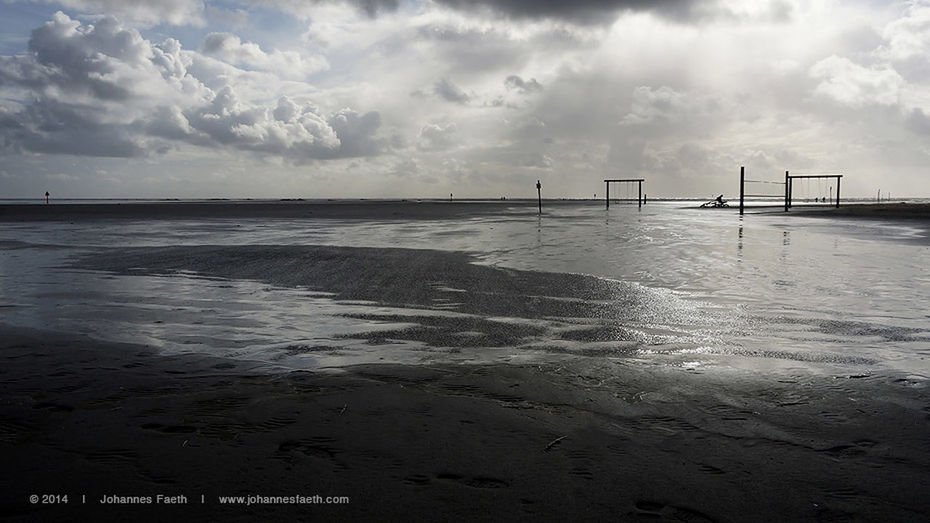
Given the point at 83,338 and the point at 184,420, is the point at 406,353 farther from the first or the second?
the point at 83,338

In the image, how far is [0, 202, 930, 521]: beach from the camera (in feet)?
10.8

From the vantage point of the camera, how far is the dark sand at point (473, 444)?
319 cm

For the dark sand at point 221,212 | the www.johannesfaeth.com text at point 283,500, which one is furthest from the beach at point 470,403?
the dark sand at point 221,212

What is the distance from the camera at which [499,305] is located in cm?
959

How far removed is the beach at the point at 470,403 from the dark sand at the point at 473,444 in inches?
0.7

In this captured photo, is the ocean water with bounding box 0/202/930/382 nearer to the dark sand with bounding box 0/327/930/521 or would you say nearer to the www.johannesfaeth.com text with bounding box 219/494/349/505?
the dark sand with bounding box 0/327/930/521

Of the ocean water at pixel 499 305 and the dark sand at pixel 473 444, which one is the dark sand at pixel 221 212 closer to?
the ocean water at pixel 499 305

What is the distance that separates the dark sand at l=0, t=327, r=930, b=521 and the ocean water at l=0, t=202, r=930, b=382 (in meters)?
0.88

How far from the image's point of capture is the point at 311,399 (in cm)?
489

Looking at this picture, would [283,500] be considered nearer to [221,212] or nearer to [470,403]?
[470,403]

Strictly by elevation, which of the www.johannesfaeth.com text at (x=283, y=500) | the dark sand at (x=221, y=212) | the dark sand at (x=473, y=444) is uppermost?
the dark sand at (x=221, y=212)

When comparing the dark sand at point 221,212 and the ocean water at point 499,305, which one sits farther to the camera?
the dark sand at point 221,212

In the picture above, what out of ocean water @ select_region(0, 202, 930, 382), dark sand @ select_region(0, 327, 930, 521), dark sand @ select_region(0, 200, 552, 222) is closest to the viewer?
dark sand @ select_region(0, 327, 930, 521)

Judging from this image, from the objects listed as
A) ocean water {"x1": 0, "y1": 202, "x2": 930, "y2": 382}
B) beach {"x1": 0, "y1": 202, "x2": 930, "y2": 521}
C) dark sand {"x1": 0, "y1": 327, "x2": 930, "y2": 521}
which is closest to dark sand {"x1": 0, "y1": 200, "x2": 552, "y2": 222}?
ocean water {"x1": 0, "y1": 202, "x2": 930, "y2": 382}
